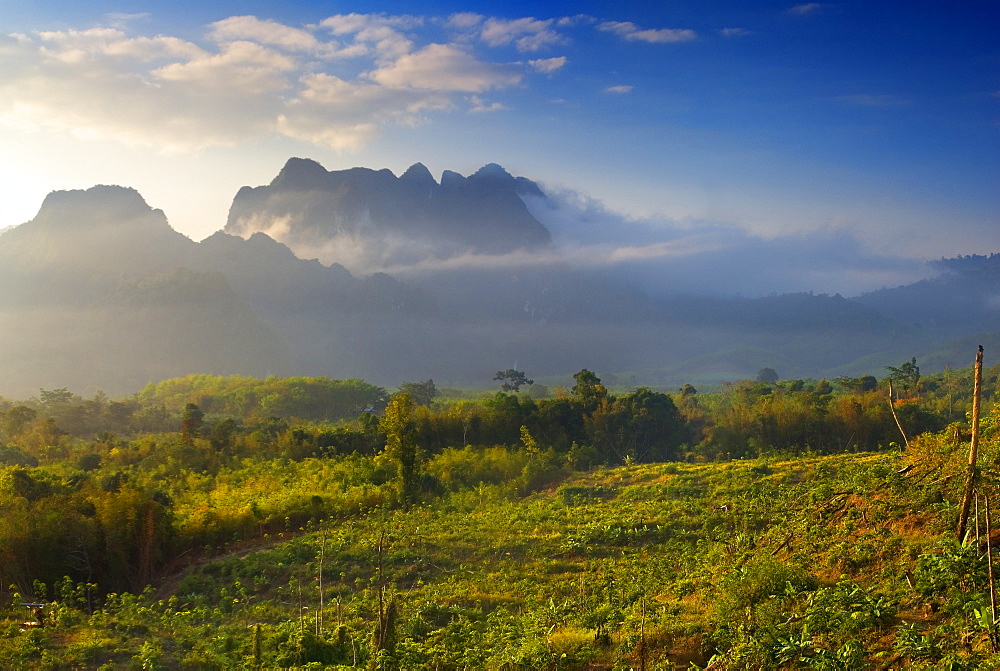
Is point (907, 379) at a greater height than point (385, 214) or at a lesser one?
lesser

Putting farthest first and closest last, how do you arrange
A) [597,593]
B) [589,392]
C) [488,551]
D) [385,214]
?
[385,214] < [589,392] < [488,551] < [597,593]

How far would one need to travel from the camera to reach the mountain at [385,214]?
166 meters

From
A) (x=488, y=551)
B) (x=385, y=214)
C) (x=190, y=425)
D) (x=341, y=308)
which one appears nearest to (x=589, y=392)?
(x=190, y=425)

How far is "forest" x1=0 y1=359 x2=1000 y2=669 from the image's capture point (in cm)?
769

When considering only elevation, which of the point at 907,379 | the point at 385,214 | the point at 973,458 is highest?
the point at 385,214

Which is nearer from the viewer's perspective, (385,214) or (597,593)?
(597,593)

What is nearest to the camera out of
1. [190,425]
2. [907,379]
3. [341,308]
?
[190,425]

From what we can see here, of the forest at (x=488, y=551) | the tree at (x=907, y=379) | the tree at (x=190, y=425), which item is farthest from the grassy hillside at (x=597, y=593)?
the tree at (x=907, y=379)

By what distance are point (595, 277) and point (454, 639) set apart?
187 meters

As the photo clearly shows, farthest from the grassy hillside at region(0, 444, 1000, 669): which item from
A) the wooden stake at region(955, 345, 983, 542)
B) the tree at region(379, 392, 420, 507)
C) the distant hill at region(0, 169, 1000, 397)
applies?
the distant hill at region(0, 169, 1000, 397)

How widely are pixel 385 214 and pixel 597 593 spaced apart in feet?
563

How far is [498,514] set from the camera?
19859 mm

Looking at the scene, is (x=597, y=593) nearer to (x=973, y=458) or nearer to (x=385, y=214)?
(x=973, y=458)

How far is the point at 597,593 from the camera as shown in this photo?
458 inches
